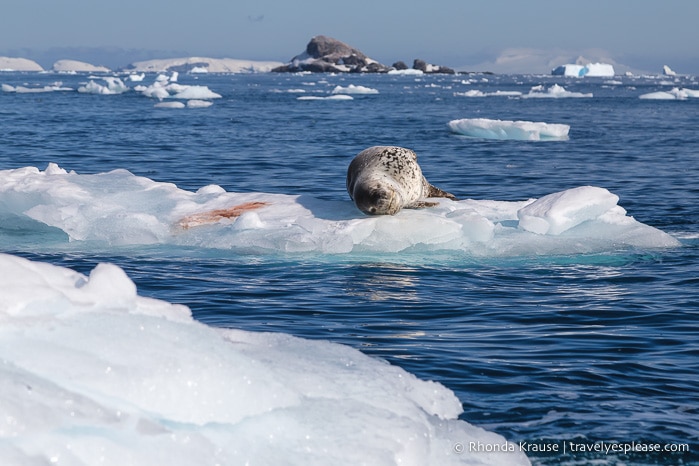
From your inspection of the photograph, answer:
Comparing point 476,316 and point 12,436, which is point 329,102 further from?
point 12,436

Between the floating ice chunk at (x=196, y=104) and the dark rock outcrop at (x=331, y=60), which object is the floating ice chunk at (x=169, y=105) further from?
the dark rock outcrop at (x=331, y=60)

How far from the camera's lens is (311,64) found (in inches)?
5969

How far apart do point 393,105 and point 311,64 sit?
10813 cm

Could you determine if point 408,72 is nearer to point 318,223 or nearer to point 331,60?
point 331,60

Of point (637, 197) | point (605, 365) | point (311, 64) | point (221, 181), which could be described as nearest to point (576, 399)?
point (605, 365)

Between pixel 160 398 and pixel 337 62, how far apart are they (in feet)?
495

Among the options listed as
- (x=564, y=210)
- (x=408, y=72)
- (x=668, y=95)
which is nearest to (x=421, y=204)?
(x=564, y=210)

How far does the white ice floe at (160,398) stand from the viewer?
3.29 m

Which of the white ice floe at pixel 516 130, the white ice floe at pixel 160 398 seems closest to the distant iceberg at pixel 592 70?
the white ice floe at pixel 516 130

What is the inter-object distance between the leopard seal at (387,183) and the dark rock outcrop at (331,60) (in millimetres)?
137027

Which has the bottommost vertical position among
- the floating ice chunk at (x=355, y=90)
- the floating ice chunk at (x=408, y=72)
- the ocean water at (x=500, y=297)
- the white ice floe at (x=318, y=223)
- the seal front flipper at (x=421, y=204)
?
the ocean water at (x=500, y=297)

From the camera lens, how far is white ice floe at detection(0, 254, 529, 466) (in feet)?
10.8

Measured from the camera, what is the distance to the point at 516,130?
2484cm

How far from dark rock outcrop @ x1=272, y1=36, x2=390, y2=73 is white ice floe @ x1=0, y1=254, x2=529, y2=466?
473 feet
